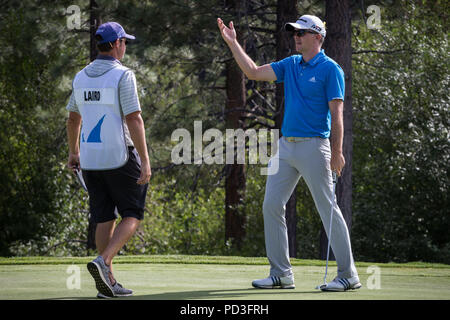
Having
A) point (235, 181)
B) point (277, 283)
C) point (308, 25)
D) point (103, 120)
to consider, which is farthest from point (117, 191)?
point (235, 181)

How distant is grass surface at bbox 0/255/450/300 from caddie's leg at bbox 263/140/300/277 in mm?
240

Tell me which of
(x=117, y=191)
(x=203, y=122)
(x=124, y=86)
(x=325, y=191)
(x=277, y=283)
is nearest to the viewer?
(x=124, y=86)

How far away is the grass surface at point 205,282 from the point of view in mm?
5492

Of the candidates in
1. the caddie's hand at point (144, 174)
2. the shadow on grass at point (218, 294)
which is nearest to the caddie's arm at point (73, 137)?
the caddie's hand at point (144, 174)

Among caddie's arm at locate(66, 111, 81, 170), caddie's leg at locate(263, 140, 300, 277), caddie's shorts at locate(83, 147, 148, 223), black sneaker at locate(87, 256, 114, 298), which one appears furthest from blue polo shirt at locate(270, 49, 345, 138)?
black sneaker at locate(87, 256, 114, 298)

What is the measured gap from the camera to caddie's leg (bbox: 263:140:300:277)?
608 cm

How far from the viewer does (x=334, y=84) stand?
5828 millimetres

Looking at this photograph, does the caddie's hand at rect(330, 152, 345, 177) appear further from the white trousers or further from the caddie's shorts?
the caddie's shorts

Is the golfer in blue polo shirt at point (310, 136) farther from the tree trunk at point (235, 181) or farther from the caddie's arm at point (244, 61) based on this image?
the tree trunk at point (235, 181)

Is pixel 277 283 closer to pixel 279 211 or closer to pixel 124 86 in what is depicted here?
pixel 279 211

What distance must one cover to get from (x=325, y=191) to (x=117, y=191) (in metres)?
1.54
